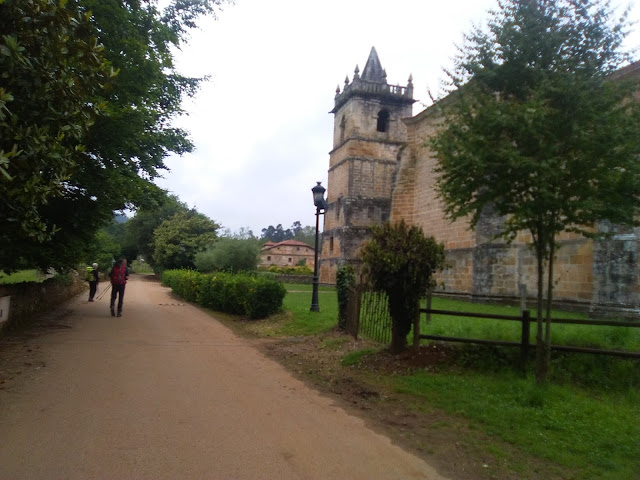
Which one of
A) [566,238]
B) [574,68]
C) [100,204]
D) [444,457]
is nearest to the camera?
[444,457]

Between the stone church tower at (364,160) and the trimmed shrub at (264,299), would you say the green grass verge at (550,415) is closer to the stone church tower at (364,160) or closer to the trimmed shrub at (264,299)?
the trimmed shrub at (264,299)

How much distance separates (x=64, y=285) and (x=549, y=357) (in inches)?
726

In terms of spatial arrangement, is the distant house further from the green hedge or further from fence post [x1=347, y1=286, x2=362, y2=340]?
fence post [x1=347, y1=286, x2=362, y2=340]

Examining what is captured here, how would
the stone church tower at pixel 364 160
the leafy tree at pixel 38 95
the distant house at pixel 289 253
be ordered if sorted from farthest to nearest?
the distant house at pixel 289 253 < the stone church tower at pixel 364 160 < the leafy tree at pixel 38 95

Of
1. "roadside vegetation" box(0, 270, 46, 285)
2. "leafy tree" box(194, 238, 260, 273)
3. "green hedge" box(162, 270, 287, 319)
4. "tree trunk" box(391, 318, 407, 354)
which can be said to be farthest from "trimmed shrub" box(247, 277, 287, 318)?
"leafy tree" box(194, 238, 260, 273)

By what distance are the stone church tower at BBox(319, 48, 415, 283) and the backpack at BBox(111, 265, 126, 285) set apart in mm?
23764

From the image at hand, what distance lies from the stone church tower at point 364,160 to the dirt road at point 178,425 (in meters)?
29.7

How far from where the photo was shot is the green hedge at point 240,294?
14.5 m

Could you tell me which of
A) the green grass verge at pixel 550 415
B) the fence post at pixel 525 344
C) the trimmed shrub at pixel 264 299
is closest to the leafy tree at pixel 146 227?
the trimmed shrub at pixel 264 299

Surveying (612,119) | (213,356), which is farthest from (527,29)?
(213,356)

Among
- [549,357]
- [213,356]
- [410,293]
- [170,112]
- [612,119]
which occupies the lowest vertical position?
[213,356]

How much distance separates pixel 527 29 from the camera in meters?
7.00

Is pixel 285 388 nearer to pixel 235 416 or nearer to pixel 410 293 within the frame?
pixel 235 416

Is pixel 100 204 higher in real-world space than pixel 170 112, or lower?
lower
